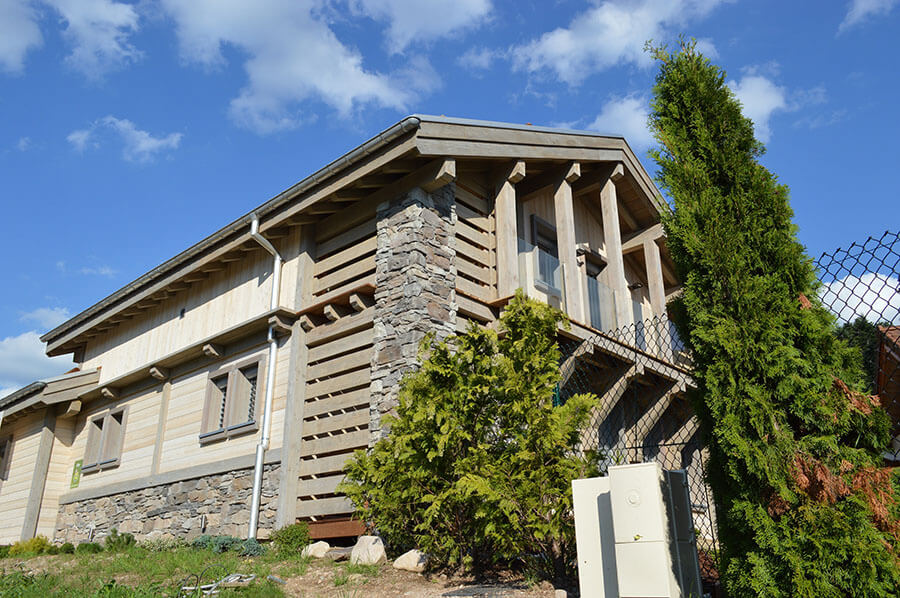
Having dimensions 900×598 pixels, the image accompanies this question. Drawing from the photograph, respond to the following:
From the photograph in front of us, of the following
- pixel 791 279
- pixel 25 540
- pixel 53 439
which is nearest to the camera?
pixel 791 279

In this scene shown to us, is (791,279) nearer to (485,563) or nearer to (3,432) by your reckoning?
(485,563)

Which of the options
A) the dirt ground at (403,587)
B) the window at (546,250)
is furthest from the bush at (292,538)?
the window at (546,250)

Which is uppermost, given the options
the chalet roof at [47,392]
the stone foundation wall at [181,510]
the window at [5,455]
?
the chalet roof at [47,392]

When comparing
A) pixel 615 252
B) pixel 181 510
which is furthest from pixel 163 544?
pixel 615 252

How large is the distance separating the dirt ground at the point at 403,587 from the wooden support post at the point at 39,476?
1016cm

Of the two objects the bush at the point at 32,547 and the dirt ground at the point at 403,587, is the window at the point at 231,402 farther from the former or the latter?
the bush at the point at 32,547

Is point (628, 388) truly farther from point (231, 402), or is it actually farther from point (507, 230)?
point (231, 402)

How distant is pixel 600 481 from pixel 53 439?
13889 mm

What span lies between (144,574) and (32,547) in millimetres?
6703

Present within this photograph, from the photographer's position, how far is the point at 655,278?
13.6 m

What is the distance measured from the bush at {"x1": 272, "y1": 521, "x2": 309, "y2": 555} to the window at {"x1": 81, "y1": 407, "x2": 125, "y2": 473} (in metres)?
6.14

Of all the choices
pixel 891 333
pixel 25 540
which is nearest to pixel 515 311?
pixel 891 333

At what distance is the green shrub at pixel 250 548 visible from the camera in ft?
28.9

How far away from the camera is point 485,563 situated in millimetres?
6594
